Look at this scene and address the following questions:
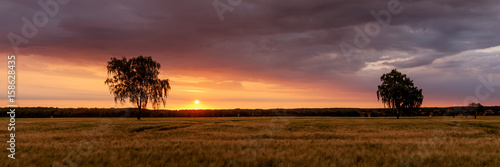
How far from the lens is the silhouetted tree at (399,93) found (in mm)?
75938

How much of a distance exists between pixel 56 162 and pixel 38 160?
101 centimetres

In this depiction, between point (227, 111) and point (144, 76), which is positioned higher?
point (144, 76)

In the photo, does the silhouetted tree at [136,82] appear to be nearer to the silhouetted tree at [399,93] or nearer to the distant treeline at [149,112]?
the distant treeline at [149,112]

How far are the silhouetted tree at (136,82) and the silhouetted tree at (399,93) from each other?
54.0m

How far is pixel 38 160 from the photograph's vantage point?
1121cm

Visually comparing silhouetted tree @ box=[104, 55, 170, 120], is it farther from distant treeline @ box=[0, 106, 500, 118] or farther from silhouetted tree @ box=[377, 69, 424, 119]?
silhouetted tree @ box=[377, 69, 424, 119]

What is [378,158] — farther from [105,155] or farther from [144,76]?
[144,76]

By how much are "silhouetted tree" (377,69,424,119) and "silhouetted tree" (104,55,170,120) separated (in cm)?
5397

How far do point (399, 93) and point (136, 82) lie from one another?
204ft

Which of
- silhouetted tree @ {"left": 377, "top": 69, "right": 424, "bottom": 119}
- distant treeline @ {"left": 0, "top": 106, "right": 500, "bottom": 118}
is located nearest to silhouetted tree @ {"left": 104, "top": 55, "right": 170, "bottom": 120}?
distant treeline @ {"left": 0, "top": 106, "right": 500, "bottom": 118}

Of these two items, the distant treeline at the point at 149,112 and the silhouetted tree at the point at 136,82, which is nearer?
the silhouetted tree at the point at 136,82

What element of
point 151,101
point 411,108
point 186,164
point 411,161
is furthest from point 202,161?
point 411,108

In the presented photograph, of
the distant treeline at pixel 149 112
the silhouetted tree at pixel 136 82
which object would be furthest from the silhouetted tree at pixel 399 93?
the silhouetted tree at pixel 136 82

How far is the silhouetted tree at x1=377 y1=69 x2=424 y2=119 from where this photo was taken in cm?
7594
